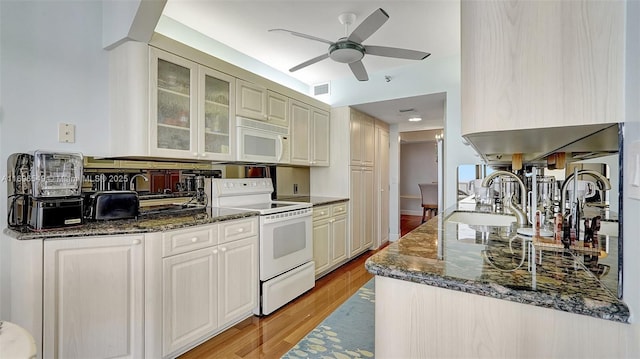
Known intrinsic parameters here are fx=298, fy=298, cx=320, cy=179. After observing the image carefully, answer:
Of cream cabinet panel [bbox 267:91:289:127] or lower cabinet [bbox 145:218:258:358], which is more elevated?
cream cabinet panel [bbox 267:91:289:127]

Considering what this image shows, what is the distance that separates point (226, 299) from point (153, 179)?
3.64 feet

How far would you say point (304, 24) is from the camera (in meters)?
2.59

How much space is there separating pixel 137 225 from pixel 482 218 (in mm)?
2362

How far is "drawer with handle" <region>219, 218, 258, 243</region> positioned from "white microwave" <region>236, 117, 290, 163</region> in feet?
2.12

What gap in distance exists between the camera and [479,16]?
0.83 m

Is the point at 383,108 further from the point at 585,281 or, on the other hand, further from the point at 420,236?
the point at 585,281

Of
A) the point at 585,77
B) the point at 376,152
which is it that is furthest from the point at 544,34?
the point at 376,152

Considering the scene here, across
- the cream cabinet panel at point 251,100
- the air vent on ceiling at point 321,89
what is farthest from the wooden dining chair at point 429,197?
the cream cabinet panel at point 251,100

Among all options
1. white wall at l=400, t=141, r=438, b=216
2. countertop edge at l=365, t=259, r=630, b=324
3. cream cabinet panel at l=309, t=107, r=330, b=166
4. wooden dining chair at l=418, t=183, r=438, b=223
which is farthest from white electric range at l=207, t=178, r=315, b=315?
white wall at l=400, t=141, r=438, b=216

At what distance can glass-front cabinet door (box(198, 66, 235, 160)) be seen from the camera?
2.38 metres

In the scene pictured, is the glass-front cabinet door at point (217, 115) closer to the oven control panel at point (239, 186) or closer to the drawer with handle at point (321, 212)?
the oven control panel at point (239, 186)

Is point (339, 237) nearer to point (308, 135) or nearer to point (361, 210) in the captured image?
point (361, 210)

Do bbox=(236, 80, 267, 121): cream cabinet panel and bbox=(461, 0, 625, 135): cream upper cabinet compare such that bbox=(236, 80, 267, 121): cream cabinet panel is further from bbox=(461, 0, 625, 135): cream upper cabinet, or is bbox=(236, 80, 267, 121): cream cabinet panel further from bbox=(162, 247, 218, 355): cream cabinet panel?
bbox=(461, 0, 625, 135): cream upper cabinet

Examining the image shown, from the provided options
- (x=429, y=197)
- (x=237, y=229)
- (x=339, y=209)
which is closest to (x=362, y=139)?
(x=339, y=209)
